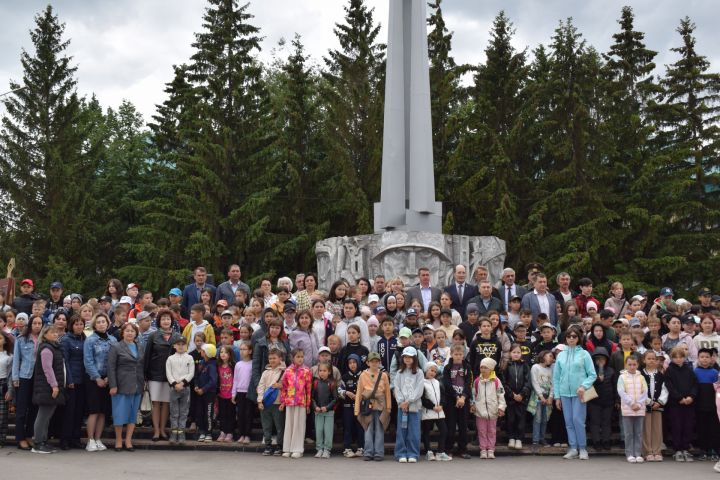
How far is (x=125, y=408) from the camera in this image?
9.88m

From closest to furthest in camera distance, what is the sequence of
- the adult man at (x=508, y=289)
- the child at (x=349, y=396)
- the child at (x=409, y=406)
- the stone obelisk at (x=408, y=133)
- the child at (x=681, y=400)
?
the child at (x=409, y=406), the child at (x=349, y=396), the child at (x=681, y=400), the adult man at (x=508, y=289), the stone obelisk at (x=408, y=133)

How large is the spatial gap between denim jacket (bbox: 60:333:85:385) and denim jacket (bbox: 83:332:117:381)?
86 millimetres

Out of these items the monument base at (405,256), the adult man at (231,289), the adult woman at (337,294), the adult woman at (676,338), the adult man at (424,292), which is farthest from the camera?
the monument base at (405,256)

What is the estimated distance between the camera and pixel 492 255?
16.1 m

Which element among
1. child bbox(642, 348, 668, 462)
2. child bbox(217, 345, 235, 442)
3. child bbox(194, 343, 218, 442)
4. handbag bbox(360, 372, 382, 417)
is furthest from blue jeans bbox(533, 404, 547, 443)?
child bbox(194, 343, 218, 442)

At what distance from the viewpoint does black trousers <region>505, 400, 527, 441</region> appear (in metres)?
10.0

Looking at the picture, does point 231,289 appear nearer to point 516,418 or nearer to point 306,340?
point 306,340

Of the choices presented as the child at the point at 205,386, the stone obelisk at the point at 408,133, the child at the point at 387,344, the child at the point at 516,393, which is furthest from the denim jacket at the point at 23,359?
the stone obelisk at the point at 408,133

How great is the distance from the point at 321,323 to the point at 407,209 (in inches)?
257

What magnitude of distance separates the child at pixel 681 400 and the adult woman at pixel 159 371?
633cm

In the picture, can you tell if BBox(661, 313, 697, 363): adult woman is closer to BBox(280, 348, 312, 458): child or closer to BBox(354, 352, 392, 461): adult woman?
BBox(354, 352, 392, 461): adult woman

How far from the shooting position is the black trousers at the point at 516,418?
10016 millimetres

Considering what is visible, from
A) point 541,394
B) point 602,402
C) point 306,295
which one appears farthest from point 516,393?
point 306,295

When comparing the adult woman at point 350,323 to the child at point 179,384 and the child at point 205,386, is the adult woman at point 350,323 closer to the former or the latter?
the child at point 205,386
